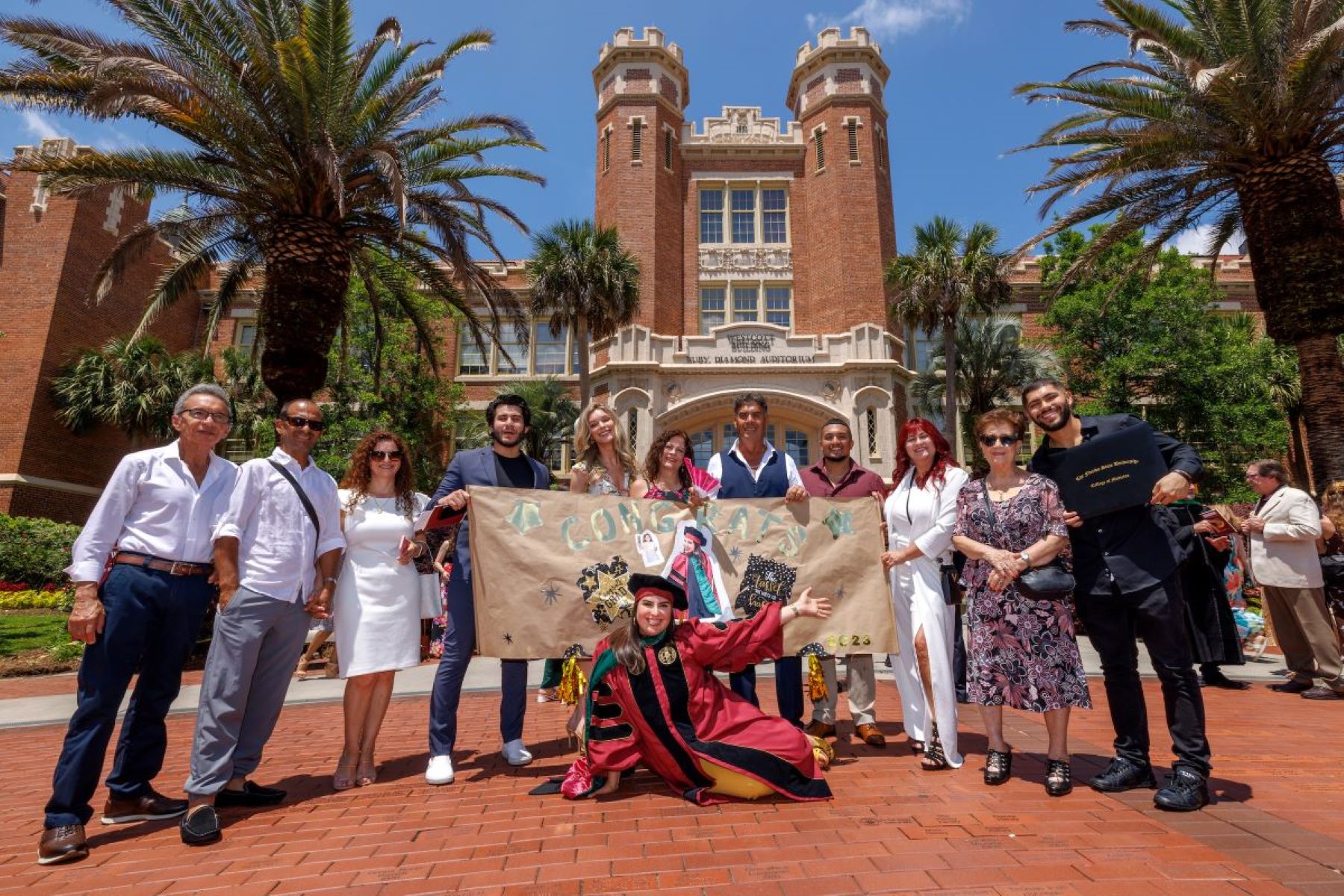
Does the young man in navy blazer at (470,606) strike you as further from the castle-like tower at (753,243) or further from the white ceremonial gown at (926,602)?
the castle-like tower at (753,243)

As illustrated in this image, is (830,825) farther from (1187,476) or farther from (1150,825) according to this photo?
(1187,476)

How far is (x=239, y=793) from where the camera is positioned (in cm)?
387

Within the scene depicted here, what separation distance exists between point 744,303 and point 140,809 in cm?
2478

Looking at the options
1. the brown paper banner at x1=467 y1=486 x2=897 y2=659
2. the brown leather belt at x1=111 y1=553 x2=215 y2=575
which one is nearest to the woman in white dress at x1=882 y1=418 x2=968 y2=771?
the brown paper banner at x1=467 y1=486 x2=897 y2=659

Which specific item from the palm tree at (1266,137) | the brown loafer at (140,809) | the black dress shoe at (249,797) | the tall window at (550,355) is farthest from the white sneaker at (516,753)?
the tall window at (550,355)

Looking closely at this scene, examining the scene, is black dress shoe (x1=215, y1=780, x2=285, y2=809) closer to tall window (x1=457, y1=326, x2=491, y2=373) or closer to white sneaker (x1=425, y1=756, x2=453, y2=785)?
white sneaker (x1=425, y1=756, x2=453, y2=785)

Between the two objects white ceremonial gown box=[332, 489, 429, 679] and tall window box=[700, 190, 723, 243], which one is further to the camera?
tall window box=[700, 190, 723, 243]

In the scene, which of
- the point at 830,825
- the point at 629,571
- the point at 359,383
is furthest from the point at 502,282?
the point at 830,825

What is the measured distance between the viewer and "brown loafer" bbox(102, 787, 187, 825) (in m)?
3.61

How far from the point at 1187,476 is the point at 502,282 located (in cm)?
2731

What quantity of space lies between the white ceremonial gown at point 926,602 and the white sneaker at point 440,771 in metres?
2.82

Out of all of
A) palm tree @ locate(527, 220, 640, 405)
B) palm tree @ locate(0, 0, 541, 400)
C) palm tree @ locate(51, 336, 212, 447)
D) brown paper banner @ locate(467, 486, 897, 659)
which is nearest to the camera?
brown paper banner @ locate(467, 486, 897, 659)

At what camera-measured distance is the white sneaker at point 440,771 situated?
4.12 metres

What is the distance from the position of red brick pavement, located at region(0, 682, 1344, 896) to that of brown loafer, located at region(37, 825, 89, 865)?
0.06 meters
